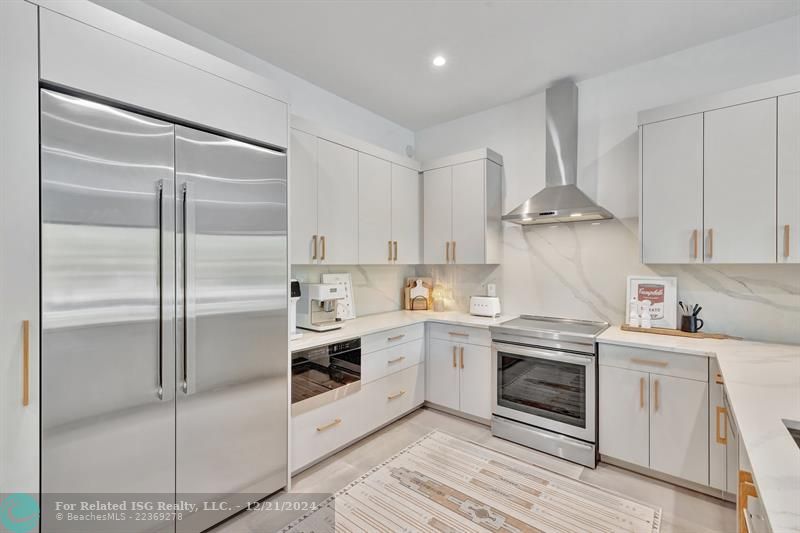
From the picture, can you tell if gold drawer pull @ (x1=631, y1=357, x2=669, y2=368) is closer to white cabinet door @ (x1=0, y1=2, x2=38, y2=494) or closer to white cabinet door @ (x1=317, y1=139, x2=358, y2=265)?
white cabinet door @ (x1=317, y1=139, x2=358, y2=265)

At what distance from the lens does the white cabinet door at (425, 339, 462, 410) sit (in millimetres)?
3209

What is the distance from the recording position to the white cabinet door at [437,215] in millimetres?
3494

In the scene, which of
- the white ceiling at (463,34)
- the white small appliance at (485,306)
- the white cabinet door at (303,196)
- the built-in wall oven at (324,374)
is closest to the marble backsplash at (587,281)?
the white small appliance at (485,306)

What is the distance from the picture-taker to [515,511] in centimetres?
201

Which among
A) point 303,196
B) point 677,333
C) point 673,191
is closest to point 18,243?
point 303,196

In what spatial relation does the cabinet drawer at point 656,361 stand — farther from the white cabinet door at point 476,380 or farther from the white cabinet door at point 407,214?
the white cabinet door at point 407,214

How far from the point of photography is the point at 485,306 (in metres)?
3.31

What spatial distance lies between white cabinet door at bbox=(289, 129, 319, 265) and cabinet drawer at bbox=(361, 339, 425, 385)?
900mm

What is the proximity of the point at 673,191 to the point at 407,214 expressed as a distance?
211 centimetres

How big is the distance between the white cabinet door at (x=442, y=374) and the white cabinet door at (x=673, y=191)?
66.6 inches

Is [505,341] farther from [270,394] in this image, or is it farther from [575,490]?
[270,394]

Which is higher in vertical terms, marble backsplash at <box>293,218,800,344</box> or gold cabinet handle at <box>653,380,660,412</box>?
marble backsplash at <box>293,218,800,344</box>

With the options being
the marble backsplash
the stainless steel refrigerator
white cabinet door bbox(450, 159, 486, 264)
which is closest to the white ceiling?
white cabinet door bbox(450, 159, 486, 264)

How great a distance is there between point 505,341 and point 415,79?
2254 mm
